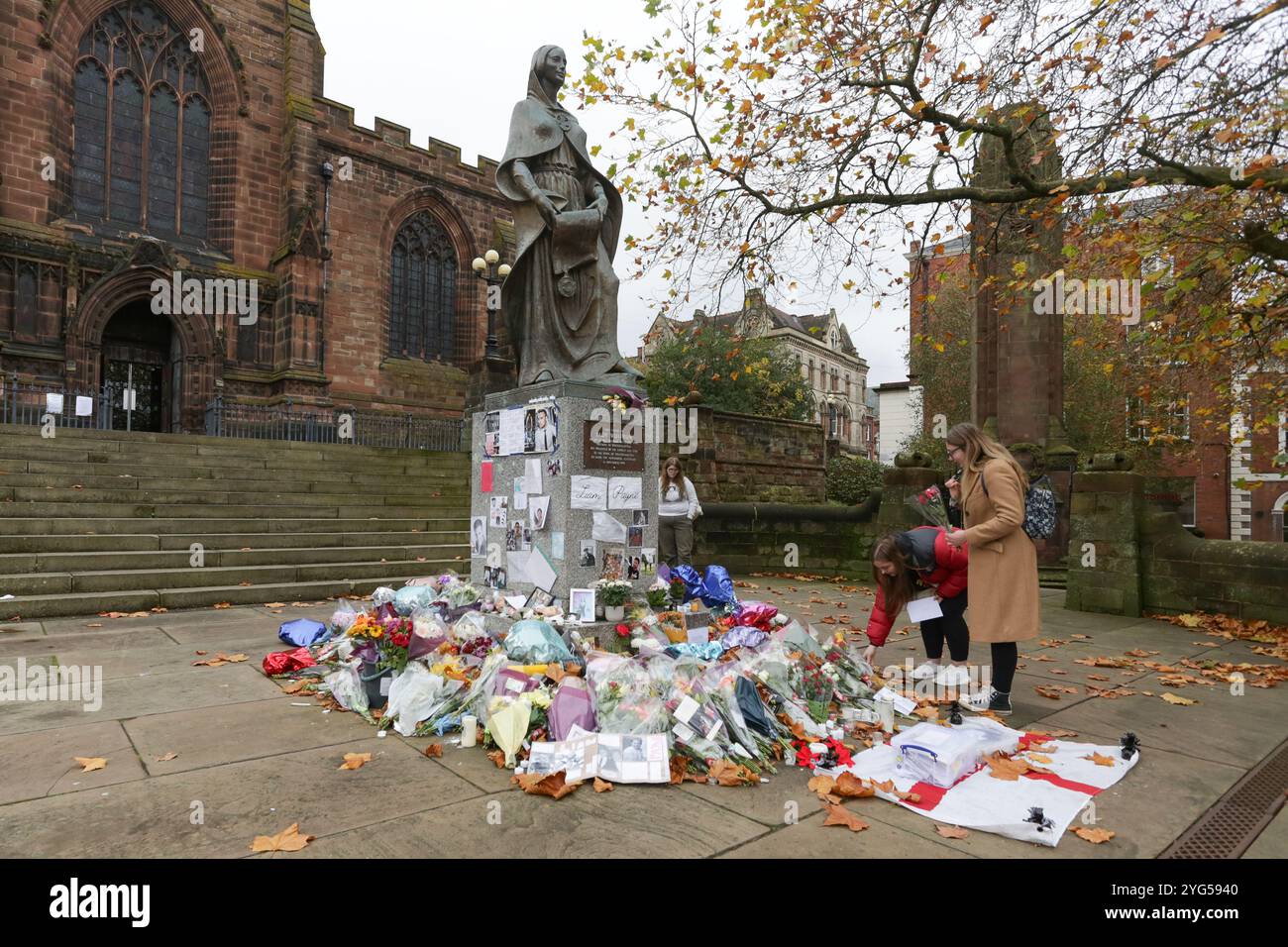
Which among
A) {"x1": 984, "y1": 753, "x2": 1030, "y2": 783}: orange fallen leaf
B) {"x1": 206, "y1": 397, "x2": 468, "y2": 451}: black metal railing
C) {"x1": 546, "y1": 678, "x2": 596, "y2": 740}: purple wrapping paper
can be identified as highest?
{"x1": 206, "y1": 397, "x2": 468, "y2": 451}: black metal railing

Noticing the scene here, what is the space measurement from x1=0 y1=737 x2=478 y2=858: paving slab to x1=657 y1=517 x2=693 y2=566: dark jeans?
7083mm

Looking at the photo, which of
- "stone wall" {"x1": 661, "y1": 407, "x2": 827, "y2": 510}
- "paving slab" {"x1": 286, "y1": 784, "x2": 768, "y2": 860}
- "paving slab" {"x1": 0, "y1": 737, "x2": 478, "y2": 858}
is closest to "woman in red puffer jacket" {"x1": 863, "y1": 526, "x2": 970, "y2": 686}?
"paving slab" {"x1": 286, "y1": 784, "x2": 768, "y2": 860}

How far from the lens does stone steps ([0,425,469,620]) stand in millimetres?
8320

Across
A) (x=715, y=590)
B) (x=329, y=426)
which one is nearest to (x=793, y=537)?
(x=715, y=590)

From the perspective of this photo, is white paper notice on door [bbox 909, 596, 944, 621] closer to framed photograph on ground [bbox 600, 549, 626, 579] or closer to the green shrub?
framed photograph on ground [bbox 600, 549, 626, 579]

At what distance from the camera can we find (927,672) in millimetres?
5312

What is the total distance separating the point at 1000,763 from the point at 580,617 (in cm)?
274

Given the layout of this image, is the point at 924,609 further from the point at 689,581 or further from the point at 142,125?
the point at 142,125

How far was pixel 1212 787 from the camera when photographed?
3.49 m

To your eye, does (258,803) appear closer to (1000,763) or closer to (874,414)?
(1000,763)

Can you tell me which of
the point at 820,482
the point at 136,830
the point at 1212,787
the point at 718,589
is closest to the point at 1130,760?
the point at 1212,787

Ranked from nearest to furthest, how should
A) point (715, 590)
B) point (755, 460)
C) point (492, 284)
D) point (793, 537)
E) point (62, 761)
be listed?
point (62, 761), point (715, 590), point (793, 537), point (755, 460), point (492, 284)

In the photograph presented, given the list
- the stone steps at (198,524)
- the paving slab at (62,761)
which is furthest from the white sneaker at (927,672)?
the stone steps at (198,524)

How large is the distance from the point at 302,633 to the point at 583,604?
2.83 m
